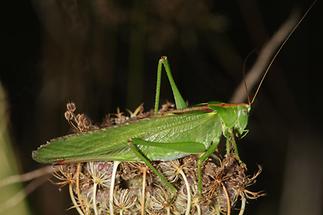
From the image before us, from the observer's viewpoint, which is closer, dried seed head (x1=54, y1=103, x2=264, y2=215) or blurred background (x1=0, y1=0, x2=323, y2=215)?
dried seed head (x1=54, y1=103, x2=264, y2=215)

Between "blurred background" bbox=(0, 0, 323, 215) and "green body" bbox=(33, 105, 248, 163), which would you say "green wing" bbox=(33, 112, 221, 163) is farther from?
"blurred background" bbox=(0, 0, 323, 215)

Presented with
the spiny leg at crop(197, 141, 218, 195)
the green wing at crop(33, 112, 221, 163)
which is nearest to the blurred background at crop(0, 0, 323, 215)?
the green wing at crop(33, 112, 221, 163)

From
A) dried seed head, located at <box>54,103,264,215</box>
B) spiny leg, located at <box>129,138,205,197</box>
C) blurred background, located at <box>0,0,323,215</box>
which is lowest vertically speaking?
dried seed head, located at <box>54,103,264,215</box>

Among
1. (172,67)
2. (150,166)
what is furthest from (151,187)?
A: (172,67)

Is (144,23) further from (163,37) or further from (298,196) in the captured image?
(298,196)

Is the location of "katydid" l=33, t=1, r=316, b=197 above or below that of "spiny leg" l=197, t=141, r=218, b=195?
above

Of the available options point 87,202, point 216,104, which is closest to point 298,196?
point 216,104

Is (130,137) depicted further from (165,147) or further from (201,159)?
(201,159)
